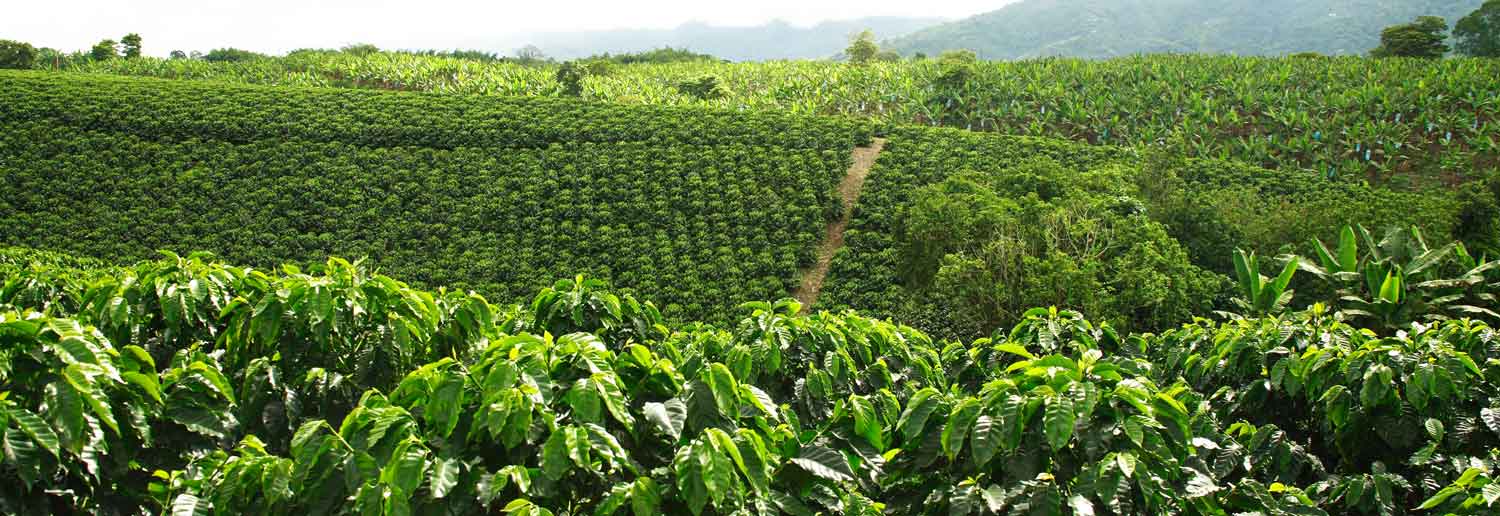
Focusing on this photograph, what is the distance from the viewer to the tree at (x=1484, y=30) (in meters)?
40.8

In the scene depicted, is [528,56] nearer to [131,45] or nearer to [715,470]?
[131,45]

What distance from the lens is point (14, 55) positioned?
121 ft

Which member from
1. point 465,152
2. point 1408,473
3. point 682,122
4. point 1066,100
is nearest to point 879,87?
point 1066,100

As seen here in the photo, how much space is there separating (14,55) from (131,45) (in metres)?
5.12

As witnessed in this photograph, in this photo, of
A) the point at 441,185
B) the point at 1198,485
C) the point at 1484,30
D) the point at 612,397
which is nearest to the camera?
the point at 612,397

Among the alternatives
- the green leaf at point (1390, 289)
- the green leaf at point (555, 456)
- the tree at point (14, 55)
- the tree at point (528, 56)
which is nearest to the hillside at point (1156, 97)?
the tree at point (14, 55)

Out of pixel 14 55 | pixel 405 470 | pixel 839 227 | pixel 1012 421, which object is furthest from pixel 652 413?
pixel 14 55

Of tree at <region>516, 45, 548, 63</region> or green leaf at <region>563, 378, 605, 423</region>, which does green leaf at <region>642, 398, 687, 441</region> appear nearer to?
green leaf at <region>563, 378, 605, 423</region>

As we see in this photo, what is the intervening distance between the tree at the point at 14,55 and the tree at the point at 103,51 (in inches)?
130

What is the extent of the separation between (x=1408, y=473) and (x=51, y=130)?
29.9 meters

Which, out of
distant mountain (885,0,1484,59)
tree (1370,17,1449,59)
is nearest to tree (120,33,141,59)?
tree (1370,17,1449,59)

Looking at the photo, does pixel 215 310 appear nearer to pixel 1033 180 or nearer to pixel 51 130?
pixel 1033 180

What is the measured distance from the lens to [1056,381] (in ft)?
14.0

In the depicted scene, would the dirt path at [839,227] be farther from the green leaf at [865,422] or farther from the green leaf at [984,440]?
the green leaf at [984,440]
